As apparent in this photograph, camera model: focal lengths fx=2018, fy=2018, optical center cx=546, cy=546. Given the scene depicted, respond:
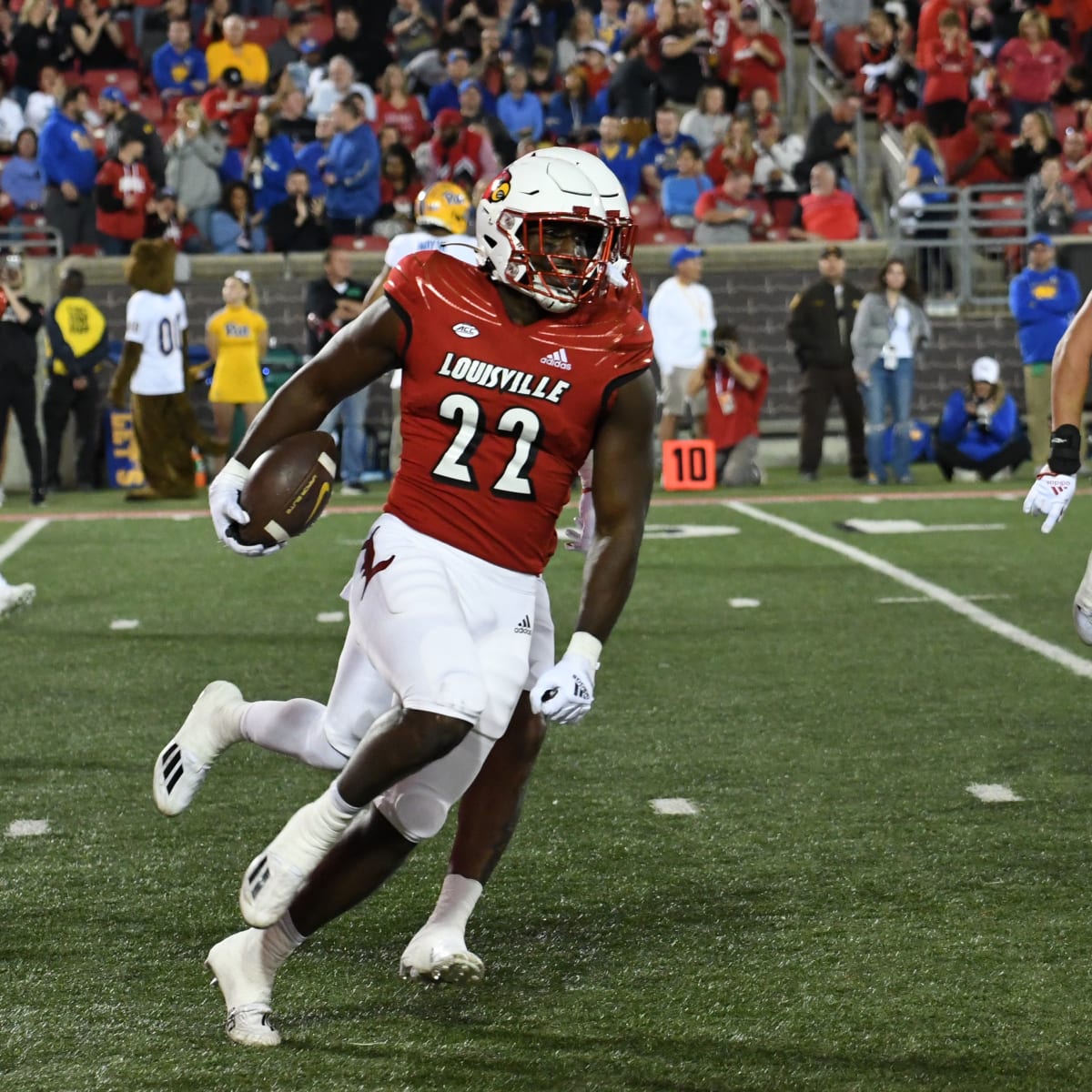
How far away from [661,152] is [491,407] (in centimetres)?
1532

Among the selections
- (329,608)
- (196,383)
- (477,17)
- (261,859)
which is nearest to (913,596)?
(329,608)

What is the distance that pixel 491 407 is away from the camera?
3.99 meters

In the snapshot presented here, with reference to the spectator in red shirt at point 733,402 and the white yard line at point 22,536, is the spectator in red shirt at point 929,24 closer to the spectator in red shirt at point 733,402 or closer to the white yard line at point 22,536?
the spectator in red shirt at point 733,402

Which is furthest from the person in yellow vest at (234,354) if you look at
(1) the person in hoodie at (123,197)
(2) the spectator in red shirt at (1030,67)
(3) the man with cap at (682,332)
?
(2) the spectator in red shirt at (1030,67)

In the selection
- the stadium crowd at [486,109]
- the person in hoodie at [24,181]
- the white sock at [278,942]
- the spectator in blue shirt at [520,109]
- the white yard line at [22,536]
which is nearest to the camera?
the white sock at [278,942]

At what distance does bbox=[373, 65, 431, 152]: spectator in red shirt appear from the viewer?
63.7ft

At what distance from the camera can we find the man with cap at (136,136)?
58.7 feet

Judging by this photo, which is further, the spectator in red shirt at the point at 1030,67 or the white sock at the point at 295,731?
the spectator in red shirt at the point at 1030,67

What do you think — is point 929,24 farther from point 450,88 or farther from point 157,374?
point 157,374

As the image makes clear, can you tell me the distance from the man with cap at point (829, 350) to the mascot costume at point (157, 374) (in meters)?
4.74

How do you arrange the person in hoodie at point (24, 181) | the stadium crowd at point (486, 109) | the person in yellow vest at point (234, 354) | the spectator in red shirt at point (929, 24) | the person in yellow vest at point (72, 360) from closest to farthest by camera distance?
the person in yellow vest at point (234, 354) < the person in yellow vest at point (72, 360) < the stadium crowd at point (486, 109) < the person in hoodie at point (24, 181) < the spectator in red shirt at point (929, 24)

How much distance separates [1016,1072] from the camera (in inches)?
138

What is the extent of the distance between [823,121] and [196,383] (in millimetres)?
6558

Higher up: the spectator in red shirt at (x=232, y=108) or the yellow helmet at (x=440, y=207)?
the spectator in red shirt at (x=232, y=108)
